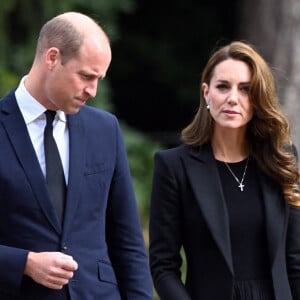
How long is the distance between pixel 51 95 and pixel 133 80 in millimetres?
8261

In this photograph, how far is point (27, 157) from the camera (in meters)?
4.15

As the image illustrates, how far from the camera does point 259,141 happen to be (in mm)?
4836

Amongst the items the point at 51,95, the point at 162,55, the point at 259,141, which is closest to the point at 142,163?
the point at 162,55

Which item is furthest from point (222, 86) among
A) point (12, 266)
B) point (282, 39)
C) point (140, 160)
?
point (140, 160)

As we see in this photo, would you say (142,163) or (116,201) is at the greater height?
(116,201)

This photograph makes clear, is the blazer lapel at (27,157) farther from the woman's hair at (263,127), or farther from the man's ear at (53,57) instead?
the woman's hair at (263,127)

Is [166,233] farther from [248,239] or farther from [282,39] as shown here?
[282,39]

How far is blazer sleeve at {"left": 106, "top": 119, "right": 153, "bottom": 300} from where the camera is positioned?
440 centimetres

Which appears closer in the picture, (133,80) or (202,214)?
(202,214)

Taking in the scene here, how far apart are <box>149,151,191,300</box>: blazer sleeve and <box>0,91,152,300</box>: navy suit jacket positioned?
0.22 metres

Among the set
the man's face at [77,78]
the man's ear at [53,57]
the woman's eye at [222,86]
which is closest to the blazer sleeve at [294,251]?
the woman's eye at [222,86]

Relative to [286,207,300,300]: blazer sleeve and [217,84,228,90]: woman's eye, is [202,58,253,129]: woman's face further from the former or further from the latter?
[286,207,300,300]: blazer sleeve

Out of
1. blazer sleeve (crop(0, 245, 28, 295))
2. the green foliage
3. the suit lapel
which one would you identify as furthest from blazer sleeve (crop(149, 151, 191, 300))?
the green foliage

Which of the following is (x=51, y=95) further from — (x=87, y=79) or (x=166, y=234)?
(x=166, y=234)
